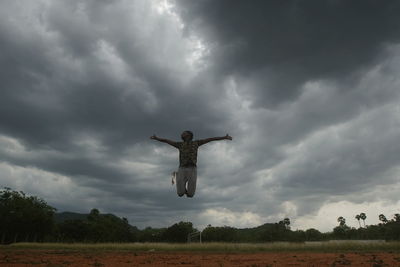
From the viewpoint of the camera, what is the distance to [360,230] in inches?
4190

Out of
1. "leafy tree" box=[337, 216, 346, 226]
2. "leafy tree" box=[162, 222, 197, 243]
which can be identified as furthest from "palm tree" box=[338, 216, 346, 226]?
"leafy tree" box=[162, 222, 197, 243]

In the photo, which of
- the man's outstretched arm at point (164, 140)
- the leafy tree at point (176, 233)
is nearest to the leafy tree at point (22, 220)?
the leafy tree at point (176, 233)

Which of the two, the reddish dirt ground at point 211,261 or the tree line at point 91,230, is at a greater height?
the tree line at point 91,230

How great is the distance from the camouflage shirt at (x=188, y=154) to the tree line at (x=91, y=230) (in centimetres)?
5425

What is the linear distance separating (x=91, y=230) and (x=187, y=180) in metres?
86.9

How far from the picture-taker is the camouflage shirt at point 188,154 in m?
9.86

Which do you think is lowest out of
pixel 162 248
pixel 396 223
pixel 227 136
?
pixel 162 248

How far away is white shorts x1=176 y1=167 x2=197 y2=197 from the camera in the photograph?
32.0ft

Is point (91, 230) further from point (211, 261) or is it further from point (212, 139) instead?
point (212, 139)

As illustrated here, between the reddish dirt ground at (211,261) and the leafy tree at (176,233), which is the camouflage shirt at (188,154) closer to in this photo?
the reddish dirt ground at (211,261)

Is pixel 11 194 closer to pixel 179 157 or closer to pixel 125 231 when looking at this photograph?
pixel 125 231

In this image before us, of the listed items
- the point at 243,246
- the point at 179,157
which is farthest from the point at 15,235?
the point at 179,157

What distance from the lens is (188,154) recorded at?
987 cm

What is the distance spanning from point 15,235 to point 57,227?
Answer: 14.1m
